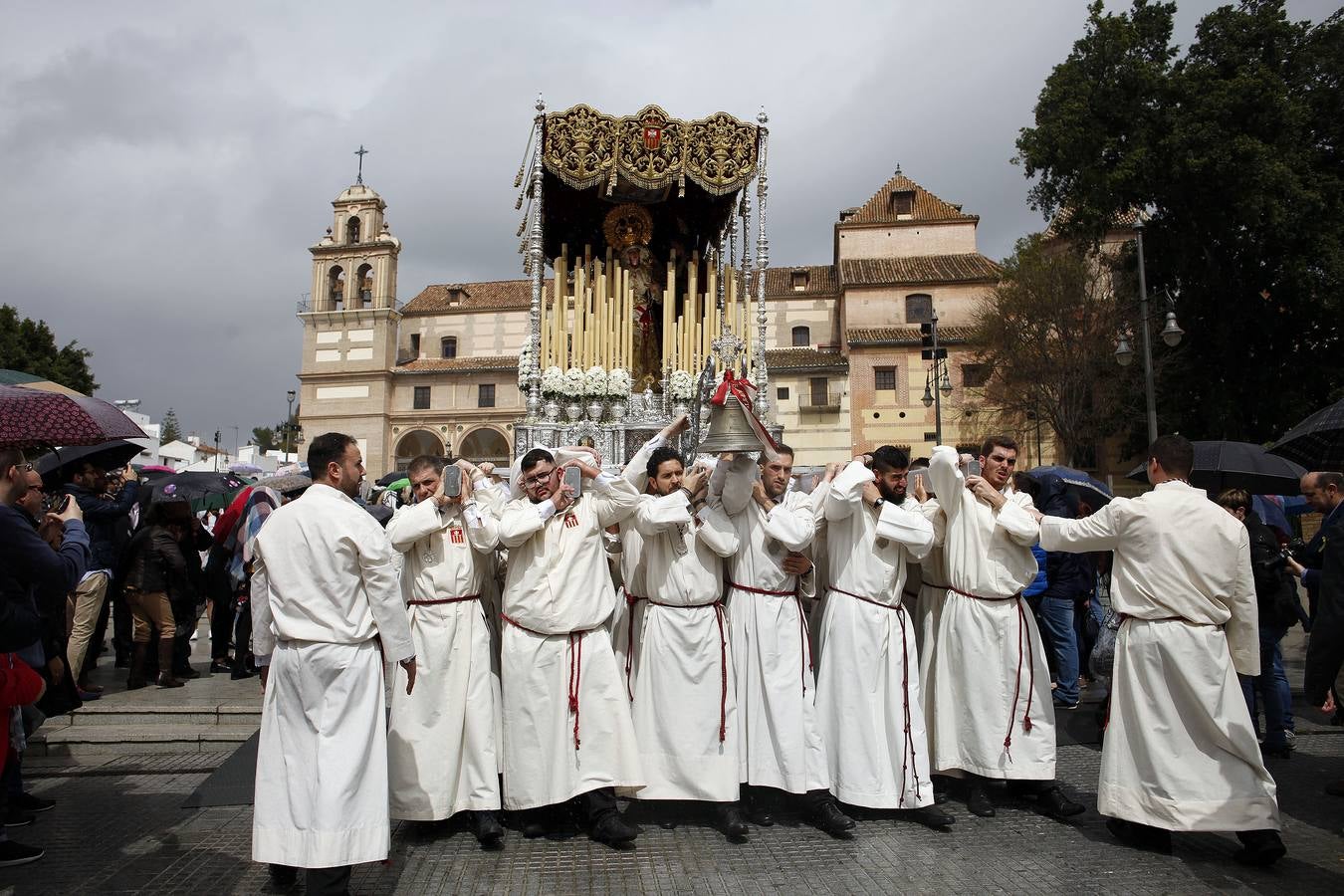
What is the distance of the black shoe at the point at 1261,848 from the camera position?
378cm

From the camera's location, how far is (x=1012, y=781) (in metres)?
4.73

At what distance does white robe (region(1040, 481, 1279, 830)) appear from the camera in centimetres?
392

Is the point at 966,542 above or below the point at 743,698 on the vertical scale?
above

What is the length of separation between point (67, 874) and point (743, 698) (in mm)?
3121

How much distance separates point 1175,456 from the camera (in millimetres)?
4238

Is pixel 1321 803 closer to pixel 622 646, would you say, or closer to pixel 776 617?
pixel 776 617

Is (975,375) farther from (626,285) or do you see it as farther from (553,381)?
(553,381)

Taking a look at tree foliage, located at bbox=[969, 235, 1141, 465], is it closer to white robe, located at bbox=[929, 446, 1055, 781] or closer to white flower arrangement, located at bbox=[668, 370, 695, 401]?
white flower arrangement, located at bbox=[668, 370, 695, 401]

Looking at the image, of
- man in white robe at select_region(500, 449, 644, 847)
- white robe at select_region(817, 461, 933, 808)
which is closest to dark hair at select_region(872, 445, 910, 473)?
white robe at select_region(817, 461, 933, 808)

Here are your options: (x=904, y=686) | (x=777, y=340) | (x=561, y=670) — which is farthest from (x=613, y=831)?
(x=777, y=340)

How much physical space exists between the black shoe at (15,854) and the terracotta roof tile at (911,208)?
34.4m

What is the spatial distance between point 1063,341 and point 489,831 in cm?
2554

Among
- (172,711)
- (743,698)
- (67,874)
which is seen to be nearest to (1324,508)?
(743,698)

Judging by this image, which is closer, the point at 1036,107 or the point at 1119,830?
the point at 1119,830
